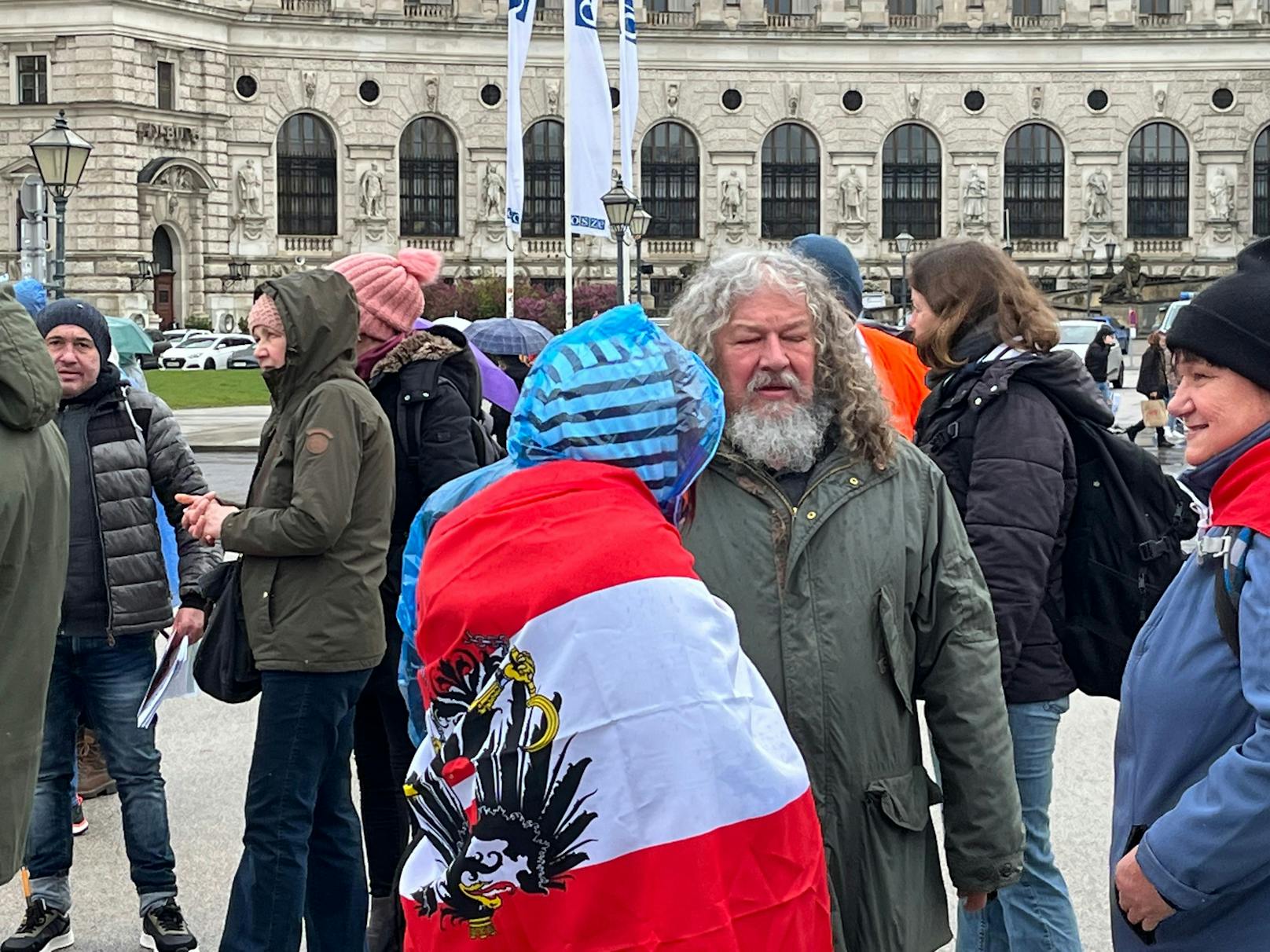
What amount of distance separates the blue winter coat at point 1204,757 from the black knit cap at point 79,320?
3.38m

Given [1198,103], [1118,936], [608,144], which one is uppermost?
[1198,103]

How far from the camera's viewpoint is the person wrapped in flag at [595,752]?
2.58 meters

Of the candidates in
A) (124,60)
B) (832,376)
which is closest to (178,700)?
(832,376)

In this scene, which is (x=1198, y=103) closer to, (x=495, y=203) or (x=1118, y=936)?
(x=495, y=203)

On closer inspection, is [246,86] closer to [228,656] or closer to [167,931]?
[167,931]

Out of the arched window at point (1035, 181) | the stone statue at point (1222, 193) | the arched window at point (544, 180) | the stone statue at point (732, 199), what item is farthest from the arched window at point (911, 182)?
the arched window at point (544, 180)

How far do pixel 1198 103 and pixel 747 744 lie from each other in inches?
2249

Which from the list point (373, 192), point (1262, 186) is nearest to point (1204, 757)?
point (373, 192)

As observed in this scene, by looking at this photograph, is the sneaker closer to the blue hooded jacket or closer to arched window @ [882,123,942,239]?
the blue hooded jacket

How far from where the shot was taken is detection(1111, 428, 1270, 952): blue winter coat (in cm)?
279

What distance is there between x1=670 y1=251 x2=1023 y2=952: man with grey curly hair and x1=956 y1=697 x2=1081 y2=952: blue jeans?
0.93 meters

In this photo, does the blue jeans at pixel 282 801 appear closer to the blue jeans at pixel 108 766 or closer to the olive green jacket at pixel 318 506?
the olive green jacket at pixel 318 506

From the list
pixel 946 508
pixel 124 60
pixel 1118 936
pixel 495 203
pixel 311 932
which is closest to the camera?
pixel 1118 936

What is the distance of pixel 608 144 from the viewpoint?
22469 mm
